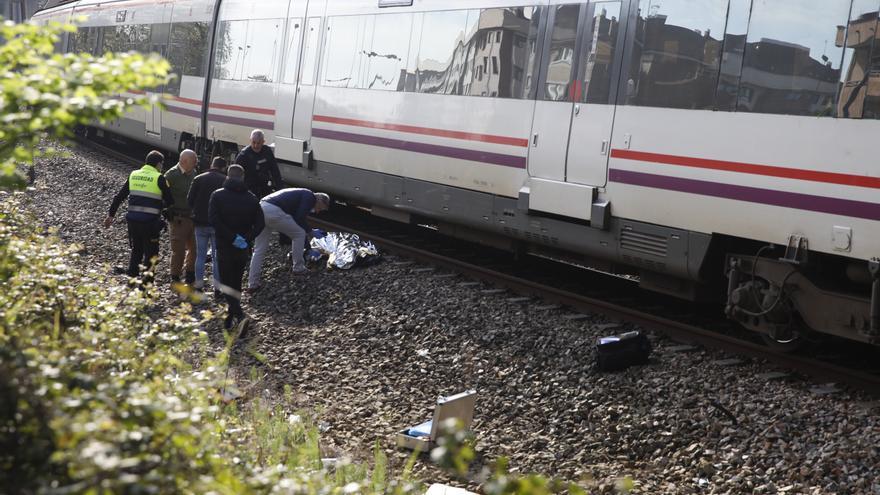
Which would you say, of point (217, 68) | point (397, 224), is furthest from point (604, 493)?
point (217, 68)

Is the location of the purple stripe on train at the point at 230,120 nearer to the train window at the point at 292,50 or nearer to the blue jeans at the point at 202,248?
the train window at the point at 292,50

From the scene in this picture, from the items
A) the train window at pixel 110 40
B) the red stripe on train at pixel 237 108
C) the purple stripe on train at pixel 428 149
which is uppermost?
the train window at pixel 110 40

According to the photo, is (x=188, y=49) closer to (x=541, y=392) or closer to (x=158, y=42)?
(x=158, y=42)

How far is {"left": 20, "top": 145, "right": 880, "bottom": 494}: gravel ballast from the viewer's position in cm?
664

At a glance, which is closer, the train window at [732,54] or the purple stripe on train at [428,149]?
the train window at [732,54]

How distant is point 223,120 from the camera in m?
17.6

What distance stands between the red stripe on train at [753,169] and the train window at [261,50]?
26.7 feet

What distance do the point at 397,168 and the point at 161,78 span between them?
28.9 ft

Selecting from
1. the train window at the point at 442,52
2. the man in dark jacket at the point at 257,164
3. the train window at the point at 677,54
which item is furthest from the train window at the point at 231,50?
the train window at the point at 677,54

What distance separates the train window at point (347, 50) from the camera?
45.2ft

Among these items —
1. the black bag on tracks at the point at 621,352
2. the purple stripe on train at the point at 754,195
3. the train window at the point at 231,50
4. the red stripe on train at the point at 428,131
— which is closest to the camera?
the purple stripe on train at the point at 754,195

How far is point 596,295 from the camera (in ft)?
35.7

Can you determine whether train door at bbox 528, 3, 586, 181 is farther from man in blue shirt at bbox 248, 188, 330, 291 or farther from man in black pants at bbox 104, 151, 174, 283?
man in black pants at bbox 104, 151, 174, 283

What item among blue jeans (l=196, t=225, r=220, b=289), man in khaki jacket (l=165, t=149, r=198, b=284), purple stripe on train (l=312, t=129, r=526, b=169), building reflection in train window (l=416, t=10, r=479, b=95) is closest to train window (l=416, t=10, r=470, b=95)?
building reflection in train window (l=416, t=10, r=479, b=95)
